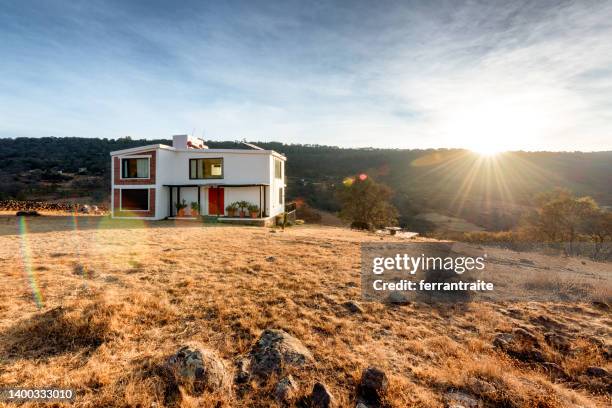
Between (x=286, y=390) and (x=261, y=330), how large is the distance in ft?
6.50

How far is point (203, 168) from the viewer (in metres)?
25.3

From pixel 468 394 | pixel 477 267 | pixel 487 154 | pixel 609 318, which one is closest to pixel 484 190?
pixel 487 154

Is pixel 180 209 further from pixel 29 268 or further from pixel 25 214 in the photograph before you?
pixel 29 268

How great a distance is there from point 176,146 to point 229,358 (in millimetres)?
25233

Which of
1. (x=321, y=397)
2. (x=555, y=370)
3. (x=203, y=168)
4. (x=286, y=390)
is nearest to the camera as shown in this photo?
(x=321, y=397)

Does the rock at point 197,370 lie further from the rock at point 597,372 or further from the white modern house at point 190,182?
the white modern house at point 190,182

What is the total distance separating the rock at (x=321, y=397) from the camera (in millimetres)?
4175

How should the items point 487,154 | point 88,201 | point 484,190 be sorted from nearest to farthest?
point 88,201 → point 484,190 → point 487,154

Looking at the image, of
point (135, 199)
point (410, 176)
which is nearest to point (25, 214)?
point (135, 199)

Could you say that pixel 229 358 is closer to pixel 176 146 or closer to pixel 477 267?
pixel 477 267

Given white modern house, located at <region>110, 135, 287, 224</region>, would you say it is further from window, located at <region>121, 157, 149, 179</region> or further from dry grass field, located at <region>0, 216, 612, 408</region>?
dry grass field, located at <region>0, 216, 612, 408</region>

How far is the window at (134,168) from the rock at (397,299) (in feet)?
74.4

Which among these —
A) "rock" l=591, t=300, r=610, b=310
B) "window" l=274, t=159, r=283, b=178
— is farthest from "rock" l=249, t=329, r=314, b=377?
"window" l=274, t=159, r=283, b=178

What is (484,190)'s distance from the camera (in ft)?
207
